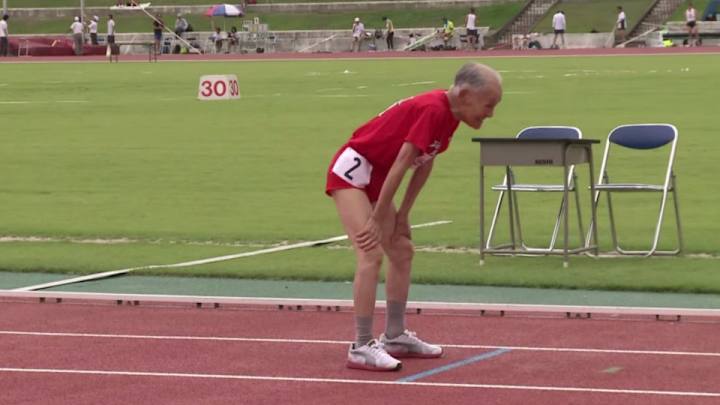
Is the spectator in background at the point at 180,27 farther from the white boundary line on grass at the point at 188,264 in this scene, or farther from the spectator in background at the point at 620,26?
the white boundary line on grass at the point at 188,264

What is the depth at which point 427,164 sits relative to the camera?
9.12m

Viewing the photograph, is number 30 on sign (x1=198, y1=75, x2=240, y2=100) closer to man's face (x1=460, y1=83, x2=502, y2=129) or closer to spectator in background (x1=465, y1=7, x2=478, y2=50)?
man's face (x1=460, y1=83, x2=502, y2=129)

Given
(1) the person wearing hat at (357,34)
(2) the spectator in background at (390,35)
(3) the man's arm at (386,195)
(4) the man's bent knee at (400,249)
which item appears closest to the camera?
(3) the man's arm at (386,195)

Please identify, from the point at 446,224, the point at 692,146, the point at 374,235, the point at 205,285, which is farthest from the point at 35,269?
the point at 692,146

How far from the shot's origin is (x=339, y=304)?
36.4ft

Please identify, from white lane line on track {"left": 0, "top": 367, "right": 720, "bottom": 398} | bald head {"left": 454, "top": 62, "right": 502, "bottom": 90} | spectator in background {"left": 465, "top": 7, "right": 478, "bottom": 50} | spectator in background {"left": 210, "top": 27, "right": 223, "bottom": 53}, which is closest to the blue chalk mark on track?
white lane line on track {"left": 0, "top": 367, "right": 720, "bottom": 398}

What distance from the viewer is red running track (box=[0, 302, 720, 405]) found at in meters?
8.51

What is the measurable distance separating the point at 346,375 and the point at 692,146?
15.3 meters

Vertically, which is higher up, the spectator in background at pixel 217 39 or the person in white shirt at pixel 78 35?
the person in white shirt at pixel 78 35

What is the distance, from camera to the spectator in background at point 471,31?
70.9 metres

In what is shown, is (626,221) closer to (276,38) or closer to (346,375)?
(346,375)

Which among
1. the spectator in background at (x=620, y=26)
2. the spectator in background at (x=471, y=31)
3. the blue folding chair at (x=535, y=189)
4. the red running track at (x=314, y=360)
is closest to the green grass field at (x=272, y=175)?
the blue folding chair at (x=535, y=189)

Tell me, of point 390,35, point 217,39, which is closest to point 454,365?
point 390,35

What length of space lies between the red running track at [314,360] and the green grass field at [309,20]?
68.6 meters
